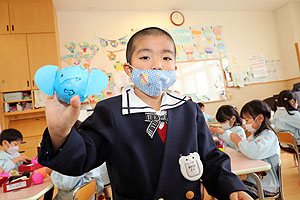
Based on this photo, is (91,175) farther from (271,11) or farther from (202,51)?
(271,11)

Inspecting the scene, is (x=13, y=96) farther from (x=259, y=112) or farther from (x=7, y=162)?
(x=259, y=112)

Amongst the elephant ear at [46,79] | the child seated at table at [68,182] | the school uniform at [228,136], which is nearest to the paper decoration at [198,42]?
the school uniform at [228,136]

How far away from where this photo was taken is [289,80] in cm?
594

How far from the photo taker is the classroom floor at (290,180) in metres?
2.53

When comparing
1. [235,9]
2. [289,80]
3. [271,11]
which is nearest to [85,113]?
[235,9]

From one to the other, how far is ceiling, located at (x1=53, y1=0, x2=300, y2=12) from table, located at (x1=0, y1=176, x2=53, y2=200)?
4.01m

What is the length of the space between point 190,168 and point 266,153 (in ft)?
4.14

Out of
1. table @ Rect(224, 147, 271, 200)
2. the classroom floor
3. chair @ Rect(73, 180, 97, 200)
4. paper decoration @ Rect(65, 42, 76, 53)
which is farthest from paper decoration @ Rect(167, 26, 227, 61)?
chair @ Rect(73, 180, 97, 200)

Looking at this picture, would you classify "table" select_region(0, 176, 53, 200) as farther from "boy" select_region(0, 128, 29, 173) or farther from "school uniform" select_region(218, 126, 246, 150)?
"school uniform" select_region(218, 126, 246, 150)

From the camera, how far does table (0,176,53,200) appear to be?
1425mm

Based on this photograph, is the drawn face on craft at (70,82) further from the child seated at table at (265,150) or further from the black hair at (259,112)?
the black hair at (259,112)

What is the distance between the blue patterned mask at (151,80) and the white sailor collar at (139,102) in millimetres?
42

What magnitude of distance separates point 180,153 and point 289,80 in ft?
20.5

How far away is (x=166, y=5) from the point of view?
17.2 ft
